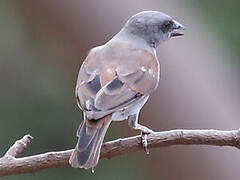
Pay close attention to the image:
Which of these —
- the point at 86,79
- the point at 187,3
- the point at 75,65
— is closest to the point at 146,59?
the point at 86,79

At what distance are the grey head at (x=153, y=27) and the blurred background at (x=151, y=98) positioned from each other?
0.42 meters

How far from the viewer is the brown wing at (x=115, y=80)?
10.8ft

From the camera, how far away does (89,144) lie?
3.15 meters

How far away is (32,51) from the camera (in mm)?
6184

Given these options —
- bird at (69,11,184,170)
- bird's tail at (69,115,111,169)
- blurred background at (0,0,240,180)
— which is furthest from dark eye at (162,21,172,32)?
bird's tail at (69,115,111,169)

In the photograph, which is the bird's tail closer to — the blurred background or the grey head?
the grey head

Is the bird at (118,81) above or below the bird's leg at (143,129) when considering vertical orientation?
above

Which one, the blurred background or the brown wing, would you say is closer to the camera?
the brown wing

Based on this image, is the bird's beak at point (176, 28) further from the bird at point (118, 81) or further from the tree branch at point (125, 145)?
the tree branch at point (125, 145)

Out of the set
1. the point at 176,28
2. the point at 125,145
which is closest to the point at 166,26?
the point at 176,28

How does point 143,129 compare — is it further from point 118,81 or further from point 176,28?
point 176,28

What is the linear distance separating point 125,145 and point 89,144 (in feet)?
0.38

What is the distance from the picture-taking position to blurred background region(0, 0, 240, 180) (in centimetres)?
436

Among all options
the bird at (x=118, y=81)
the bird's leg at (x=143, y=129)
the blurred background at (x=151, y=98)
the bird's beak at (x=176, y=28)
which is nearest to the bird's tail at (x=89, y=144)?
the bird at (x=118, y=81)
